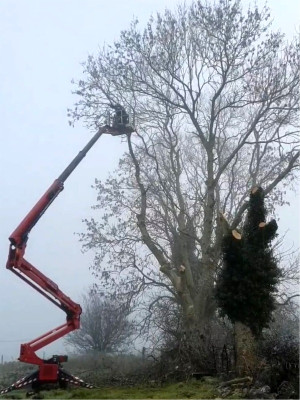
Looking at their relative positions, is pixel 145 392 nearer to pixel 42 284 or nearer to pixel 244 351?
pixel 244 351

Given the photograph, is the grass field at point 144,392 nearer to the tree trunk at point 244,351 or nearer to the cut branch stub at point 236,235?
the tree trunk at point 244,351

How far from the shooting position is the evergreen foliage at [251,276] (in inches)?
558

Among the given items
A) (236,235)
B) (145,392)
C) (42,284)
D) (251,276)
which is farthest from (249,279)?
(42,284)

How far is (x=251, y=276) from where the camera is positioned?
46.5 feet

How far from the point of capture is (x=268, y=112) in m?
20.0

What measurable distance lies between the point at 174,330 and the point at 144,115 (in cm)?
766

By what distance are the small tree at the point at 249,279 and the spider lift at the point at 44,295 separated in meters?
4.37

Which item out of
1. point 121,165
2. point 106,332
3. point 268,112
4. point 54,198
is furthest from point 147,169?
point 106,332

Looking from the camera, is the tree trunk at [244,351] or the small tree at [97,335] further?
the small tree at [97,335]

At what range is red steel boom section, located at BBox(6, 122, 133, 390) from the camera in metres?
15.7

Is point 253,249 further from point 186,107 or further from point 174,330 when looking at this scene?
point 186,107

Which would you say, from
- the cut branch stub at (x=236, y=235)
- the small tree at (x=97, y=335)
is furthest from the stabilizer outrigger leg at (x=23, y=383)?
the small tree at (x=97, y=335)

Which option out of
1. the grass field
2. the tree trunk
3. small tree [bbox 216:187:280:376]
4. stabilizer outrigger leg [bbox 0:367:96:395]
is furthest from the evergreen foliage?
stabilizer outrigger leg [bbox 0:367:96:395]

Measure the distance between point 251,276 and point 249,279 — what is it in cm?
9
